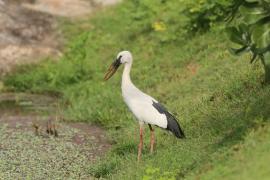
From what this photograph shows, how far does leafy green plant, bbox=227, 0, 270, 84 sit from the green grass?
0.86 meters

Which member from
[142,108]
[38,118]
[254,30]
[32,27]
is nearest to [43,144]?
[38,118]

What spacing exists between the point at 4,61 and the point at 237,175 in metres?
10.6

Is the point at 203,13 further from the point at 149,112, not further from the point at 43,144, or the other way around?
the point at 149,112

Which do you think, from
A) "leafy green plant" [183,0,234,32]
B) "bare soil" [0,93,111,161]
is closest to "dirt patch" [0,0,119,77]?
"bare soil" [0,93,111,161]

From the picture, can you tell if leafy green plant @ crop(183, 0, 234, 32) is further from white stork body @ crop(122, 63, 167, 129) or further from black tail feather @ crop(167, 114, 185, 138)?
black tail feather @ crop(167, 114, 185, 138)

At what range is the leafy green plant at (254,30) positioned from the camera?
9.50 m

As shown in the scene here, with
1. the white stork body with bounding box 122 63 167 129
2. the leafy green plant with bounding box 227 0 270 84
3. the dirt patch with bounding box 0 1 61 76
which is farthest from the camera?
the dirt patch with bounding box 0 1 61 76

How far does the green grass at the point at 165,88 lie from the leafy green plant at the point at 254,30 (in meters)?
0.86

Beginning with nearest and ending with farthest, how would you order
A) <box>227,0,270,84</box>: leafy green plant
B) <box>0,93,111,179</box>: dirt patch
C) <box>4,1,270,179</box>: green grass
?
<box>227,0,270,84</box>: leafy green plant < <box>4,1,270,179</box>: green grass < <box>0,93,111,179</box>: dirt patch

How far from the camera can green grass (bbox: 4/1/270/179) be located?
10.0 metres

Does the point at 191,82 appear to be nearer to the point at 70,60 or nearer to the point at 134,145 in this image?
the point at 134,145

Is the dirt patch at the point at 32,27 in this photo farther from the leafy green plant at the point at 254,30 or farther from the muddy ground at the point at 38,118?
the leafy green plant at the point at 254,30

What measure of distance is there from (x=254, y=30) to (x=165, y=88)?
582cm

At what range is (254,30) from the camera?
9531 millimetres
